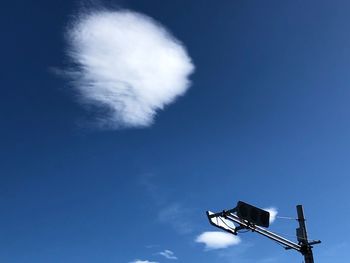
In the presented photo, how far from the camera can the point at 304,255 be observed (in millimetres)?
22156

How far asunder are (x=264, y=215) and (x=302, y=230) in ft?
13.2

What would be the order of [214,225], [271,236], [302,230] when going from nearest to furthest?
[214,225]
[271,236]
[302,230]

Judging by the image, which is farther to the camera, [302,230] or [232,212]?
[302,230]

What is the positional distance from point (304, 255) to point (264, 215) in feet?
13.0

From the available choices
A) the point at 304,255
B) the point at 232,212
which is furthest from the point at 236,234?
the point at 304,255

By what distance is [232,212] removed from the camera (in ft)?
63.8

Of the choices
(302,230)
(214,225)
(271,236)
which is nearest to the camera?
(214,225)

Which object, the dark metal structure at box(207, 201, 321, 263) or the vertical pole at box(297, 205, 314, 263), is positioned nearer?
the dark metal structure at box(207, 201, 321, 263)

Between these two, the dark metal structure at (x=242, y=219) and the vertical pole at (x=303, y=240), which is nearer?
the dark metal structure at (x=242, y=219)

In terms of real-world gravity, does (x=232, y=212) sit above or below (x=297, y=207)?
below

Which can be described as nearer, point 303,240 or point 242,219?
point 242,219

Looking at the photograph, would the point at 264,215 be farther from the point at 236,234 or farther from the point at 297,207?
the point at 297,207

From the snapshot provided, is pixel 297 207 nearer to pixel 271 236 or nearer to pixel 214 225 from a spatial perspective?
pixel 271 236

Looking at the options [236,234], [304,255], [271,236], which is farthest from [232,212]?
[304,255]
